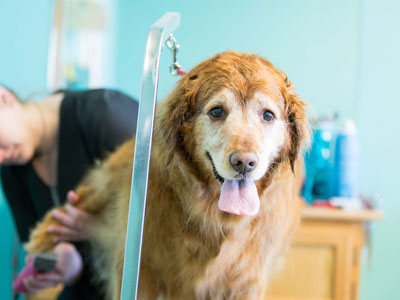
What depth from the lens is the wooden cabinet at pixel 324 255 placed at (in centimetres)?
147

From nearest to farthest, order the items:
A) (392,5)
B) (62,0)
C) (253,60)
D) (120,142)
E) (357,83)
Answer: (253,60) → (120,142) → (392,5) → (62,0) → (357,83)

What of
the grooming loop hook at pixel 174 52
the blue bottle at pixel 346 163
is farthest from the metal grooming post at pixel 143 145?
the blue bottle at pixel 346 163

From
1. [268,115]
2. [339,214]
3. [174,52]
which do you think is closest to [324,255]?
[339,214]

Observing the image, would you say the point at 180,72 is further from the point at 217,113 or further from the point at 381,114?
the point at 381,114

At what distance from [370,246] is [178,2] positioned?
4.05ft

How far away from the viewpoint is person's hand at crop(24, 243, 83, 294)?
1106 mm

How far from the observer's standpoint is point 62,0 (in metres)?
1.68

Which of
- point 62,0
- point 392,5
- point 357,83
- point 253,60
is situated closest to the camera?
point 253,60

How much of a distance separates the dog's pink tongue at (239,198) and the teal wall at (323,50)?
3.38 ft

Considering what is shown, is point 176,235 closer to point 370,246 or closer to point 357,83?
point 370,246

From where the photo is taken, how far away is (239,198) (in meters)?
0.56

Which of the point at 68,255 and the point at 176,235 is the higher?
the point at 176,235

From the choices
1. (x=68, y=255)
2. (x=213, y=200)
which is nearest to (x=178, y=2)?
(x=68, y=255)

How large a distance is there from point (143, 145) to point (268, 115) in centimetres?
23
